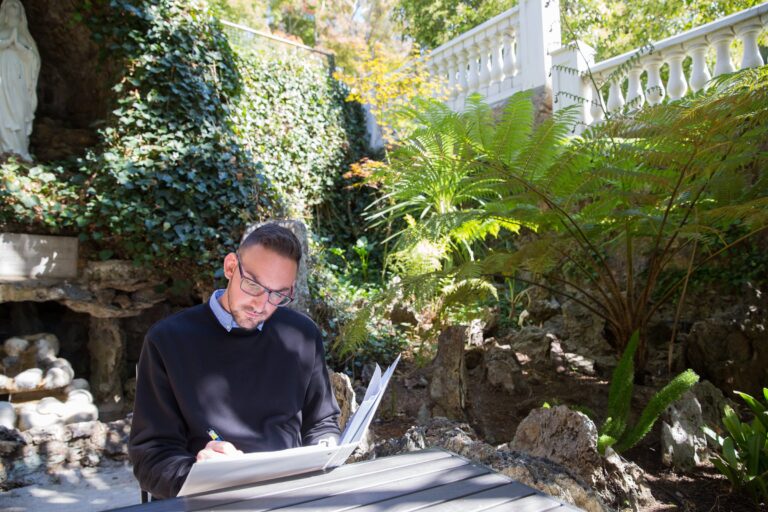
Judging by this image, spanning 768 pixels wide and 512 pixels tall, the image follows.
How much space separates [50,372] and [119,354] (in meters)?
0.60

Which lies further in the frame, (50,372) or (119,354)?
(119,354)

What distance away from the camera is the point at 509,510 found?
1.05 m

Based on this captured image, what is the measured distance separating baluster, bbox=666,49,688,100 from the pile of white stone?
18.5 ft

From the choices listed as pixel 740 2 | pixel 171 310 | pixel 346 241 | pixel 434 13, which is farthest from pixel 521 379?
pixel 434 13

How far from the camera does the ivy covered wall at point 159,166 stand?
14.4 ft

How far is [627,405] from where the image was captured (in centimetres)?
252

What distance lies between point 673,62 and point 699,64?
0.77ft

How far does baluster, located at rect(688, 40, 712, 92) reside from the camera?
456cm

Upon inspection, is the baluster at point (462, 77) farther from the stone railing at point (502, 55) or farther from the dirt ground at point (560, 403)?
the dirt ground at point (560, 403)

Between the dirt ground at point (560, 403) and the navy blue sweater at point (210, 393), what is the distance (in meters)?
1.58

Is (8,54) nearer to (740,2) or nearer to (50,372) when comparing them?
(50,372)

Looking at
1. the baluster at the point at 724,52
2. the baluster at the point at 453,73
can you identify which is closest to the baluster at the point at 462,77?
the baluster at the point at 453,73

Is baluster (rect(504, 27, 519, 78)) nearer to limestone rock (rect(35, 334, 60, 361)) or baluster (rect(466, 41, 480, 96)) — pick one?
baluster (rect(466, 41, 480, 96))

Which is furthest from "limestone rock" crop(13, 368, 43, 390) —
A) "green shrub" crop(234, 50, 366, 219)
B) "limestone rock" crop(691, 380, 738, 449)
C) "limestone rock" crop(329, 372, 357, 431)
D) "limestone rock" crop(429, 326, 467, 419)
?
"limestone rock" crop(691, 380, 738, 449)
